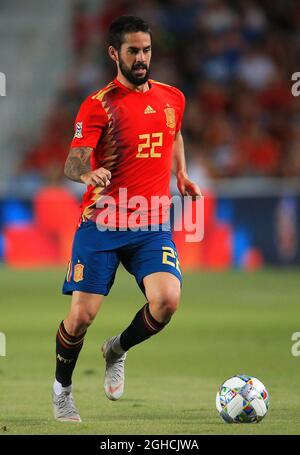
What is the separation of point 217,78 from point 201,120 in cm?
114

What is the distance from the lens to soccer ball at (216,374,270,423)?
6.61m

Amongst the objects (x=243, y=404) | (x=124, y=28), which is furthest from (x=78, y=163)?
(x=243, y=404)

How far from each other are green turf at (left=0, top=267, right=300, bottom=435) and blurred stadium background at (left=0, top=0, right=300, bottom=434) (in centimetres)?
7

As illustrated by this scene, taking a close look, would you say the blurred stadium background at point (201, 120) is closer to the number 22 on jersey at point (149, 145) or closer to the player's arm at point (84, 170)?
the number 22 on jersey at point (149, 145)

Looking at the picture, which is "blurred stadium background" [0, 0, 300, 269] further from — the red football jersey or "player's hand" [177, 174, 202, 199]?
the red football jersey

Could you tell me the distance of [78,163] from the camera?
22.7 feet

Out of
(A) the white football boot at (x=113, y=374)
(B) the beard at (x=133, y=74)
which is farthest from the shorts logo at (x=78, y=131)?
(A) the white football boot at (x=113, y=374)

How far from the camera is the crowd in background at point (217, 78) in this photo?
2025cm

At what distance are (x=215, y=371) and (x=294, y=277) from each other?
8960 millimetres

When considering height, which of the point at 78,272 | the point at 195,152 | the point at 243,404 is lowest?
the point at 195,152

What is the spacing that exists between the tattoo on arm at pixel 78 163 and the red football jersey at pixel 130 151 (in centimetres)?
12

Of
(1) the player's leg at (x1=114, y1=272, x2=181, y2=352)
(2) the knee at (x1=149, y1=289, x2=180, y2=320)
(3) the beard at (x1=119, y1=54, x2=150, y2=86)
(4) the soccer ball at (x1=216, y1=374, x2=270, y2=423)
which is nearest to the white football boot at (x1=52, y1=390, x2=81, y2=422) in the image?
(1) the player's leg at (x1=114, y1=272, x2=181, y2=352)

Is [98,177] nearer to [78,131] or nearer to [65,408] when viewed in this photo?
[78,131]
